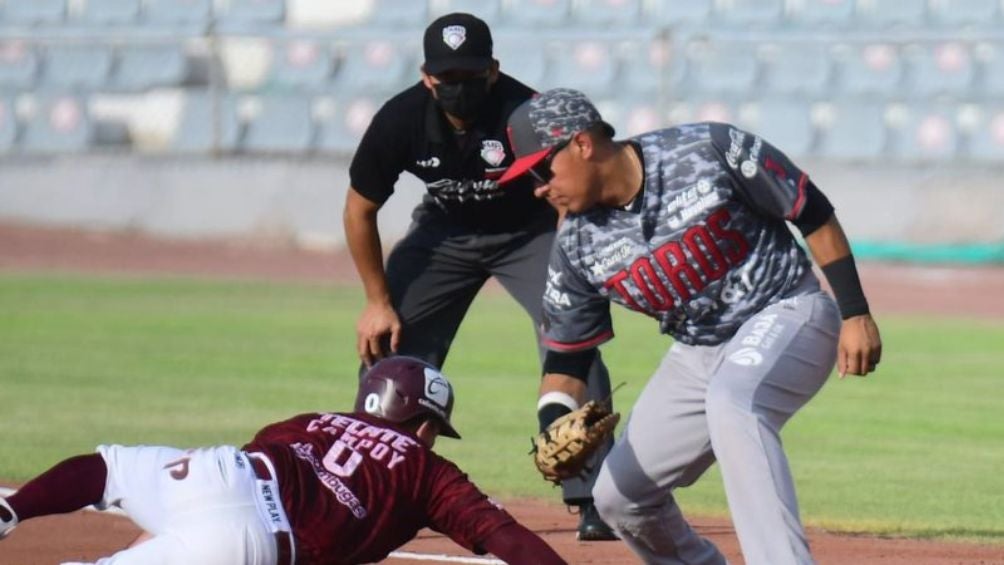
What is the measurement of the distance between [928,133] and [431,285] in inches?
651

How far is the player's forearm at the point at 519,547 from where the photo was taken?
5.34m

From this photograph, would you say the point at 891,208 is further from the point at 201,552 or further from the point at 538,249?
the point at 201,552

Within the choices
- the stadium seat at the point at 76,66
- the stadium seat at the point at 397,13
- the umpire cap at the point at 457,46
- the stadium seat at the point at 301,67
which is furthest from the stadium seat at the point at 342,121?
Answer: the umpire cap at the point at 457,46

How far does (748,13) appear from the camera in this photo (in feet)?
83.7

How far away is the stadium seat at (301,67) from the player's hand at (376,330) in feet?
57.7

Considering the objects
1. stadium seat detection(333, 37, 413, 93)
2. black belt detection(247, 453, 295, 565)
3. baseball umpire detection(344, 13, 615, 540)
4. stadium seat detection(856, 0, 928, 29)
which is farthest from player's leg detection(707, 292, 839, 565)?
stadium seat detection(856, 0, 928, 29)

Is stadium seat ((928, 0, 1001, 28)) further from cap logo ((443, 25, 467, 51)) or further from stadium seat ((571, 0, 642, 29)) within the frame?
cap logo ((443, 25, 467, 51))

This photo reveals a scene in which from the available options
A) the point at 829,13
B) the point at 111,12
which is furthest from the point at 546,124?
the point at 111,12

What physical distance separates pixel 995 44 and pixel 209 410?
1473cm

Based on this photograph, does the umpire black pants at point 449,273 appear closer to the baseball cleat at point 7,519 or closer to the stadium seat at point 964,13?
the baseball cleat at point 7,519

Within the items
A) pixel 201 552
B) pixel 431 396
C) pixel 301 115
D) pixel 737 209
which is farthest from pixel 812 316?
pixel 301 115

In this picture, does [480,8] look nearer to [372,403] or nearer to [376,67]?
[376,67]

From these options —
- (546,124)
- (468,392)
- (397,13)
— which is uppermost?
(546,124)

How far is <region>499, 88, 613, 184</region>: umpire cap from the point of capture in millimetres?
5996
